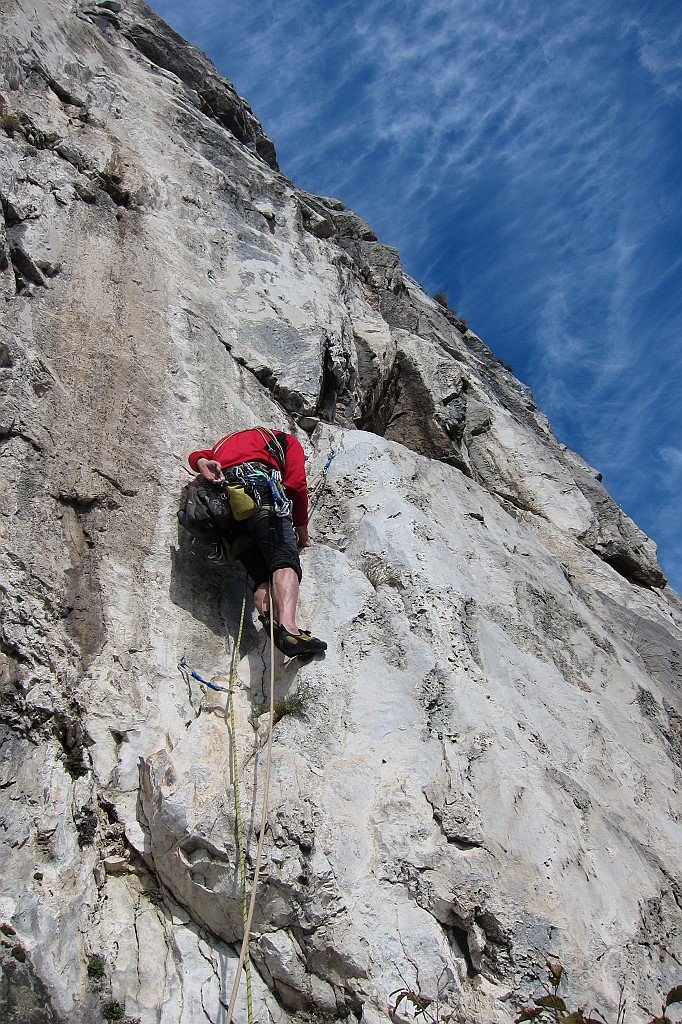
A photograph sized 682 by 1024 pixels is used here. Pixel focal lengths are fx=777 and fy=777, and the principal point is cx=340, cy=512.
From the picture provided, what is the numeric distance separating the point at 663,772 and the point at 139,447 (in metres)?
5.03

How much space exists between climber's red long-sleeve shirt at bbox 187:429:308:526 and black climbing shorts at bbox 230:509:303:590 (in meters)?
0.46

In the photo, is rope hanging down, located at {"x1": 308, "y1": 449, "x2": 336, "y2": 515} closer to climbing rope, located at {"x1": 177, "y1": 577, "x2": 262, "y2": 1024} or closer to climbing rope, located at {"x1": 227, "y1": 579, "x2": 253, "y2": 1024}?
climbing rope, located at {"x1": 177, "y1": 577, "x2": 262, "y2": 1024}

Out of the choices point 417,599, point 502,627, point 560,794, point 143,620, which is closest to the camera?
point 560,794

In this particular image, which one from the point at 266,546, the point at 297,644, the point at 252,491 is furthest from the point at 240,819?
the point at 252,491

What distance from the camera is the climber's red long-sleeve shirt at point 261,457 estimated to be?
6.24 metres

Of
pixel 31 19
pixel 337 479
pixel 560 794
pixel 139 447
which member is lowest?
pixel 560 794

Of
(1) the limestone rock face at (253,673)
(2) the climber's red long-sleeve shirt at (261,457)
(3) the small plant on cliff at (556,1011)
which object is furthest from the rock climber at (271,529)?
(3) the small plant on cliff at (556,1011)

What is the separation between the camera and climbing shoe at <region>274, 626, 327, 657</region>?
212 inches

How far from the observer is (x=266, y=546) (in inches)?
235

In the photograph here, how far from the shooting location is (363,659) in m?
5.63

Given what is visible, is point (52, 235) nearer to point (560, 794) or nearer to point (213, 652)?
point (213, 652)

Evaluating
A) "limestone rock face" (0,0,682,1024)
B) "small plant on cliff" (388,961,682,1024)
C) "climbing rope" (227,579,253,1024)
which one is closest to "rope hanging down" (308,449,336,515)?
"limestone rock face" (0,0,682,1024)

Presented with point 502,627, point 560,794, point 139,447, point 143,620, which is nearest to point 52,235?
point 139,447

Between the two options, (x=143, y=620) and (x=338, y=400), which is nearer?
(x=143, y=620)
